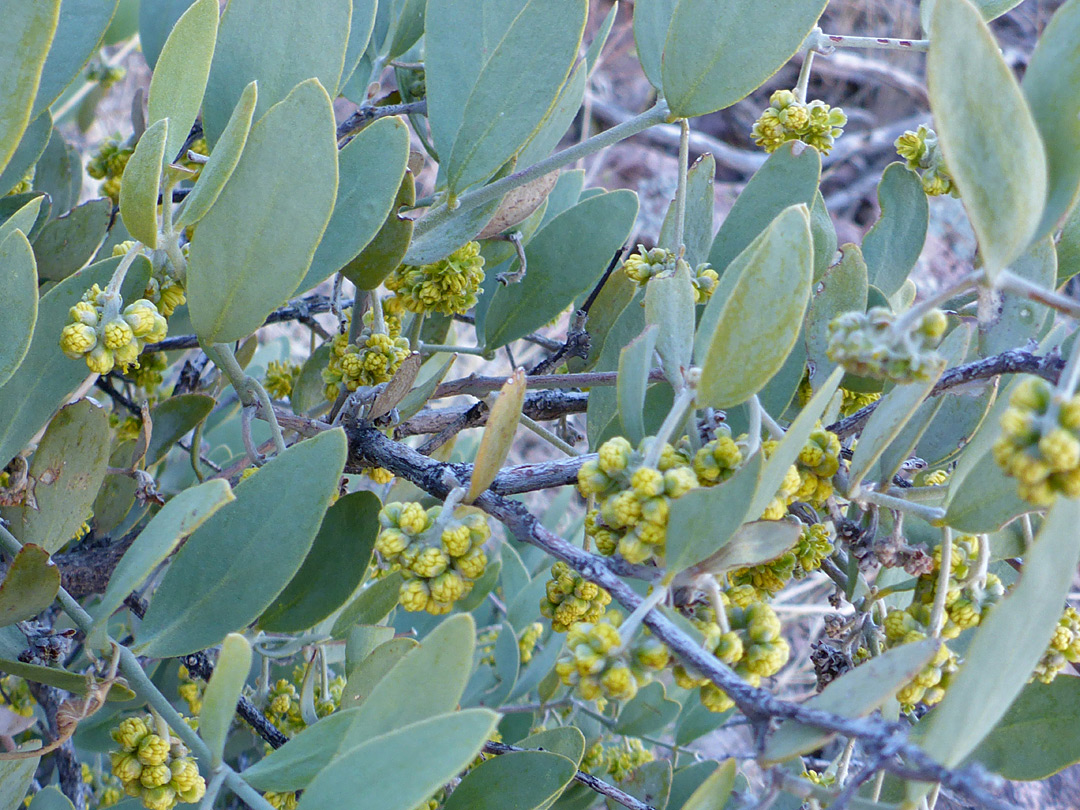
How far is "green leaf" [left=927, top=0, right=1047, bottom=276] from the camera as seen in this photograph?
0.56 metres

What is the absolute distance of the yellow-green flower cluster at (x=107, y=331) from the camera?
2.94 feet

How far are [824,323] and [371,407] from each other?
0.54 metres

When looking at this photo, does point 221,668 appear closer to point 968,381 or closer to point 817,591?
point 968,381

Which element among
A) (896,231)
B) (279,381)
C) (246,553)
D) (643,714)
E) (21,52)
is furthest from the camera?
(279,381)

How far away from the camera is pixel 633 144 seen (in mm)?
4918

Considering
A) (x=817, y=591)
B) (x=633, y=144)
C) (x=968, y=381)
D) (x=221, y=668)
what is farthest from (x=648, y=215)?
(x=221, y=668)

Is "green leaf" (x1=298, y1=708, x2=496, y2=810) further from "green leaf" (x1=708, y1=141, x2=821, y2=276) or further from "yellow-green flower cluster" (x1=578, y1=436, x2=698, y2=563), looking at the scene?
"green leaf" (x1=708, y1=141, x2=821, y2=276)

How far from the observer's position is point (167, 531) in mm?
715

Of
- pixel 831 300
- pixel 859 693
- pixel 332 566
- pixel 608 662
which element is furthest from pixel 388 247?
pixel 859 693

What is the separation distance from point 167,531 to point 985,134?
2.15 feet

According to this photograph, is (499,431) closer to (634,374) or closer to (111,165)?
(634,374)

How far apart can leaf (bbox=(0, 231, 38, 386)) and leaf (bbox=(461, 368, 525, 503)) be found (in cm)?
45

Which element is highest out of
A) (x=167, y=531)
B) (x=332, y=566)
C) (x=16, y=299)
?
(x=16, y=299)

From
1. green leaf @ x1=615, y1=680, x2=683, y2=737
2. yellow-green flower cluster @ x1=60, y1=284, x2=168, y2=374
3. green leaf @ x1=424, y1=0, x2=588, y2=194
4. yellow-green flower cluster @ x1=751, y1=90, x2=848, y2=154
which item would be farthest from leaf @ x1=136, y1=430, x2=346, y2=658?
green leaf @ x1=615, y1=680, x2=683, y2=737
